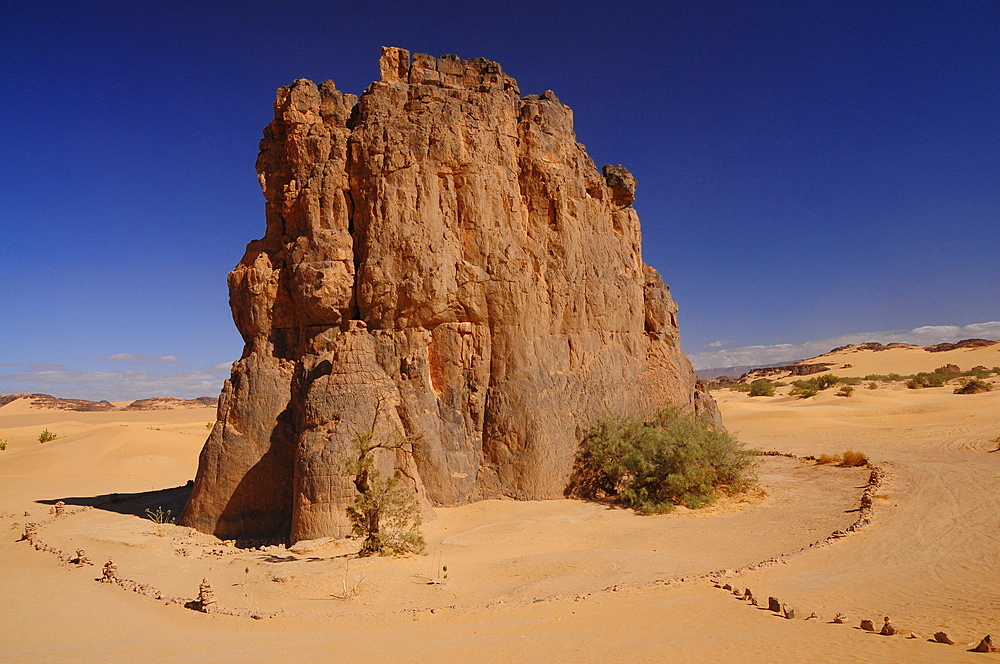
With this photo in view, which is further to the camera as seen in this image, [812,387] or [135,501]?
[812,387]

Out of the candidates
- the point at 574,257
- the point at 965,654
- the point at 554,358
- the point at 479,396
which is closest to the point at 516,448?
the point at 479,396

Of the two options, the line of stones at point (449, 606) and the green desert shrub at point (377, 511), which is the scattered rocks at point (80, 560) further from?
the green desert shrub at point (377, 511)

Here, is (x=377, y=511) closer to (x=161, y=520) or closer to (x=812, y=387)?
(x=161, y=520)

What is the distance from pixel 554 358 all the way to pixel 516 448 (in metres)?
2.49

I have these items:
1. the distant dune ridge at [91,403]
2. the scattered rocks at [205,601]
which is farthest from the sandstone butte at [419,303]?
the distant dune ridge at [91,403]

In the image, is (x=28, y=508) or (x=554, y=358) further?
(x=28, y=508)

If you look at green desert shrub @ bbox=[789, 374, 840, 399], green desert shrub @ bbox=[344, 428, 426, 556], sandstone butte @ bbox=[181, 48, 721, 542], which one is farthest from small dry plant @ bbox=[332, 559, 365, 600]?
green desert shrub @ bbox=[789, 374, 840, 399]

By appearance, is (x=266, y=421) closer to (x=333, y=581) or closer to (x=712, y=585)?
(x=333, y=581)

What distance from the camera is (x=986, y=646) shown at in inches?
201

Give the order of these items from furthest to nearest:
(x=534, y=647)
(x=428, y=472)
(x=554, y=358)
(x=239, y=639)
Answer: (x=554, y=358) → (x=428, y=472) → (x=239, y=639) → (x=534, y=647)

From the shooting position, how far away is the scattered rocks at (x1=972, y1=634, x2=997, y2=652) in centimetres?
511

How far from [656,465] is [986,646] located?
780 cm

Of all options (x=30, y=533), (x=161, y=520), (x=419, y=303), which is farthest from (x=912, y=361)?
(x=30, y=533)

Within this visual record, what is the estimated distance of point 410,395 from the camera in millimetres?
12328
